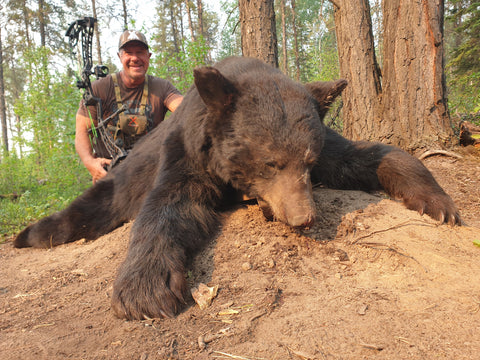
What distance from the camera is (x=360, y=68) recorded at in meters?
4.66

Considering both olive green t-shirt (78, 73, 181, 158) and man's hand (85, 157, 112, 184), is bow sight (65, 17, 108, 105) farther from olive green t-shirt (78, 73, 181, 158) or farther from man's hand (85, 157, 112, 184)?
man's hand (85, 157, 112, 184)

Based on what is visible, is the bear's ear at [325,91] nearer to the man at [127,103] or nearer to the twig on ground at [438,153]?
the twig on ground at [438,153]

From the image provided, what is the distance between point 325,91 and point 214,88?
96 centimetres

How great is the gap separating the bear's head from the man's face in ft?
9.21

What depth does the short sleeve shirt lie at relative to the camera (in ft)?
16.4

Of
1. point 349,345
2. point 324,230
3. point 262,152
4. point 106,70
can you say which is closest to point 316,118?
point 262,152

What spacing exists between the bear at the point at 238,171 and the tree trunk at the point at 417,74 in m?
1.32

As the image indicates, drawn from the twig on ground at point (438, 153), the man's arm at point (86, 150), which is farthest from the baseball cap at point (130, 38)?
the twig on ground at point (438, 153)

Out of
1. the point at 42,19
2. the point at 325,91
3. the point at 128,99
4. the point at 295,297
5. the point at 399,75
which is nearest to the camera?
the point at 295,297

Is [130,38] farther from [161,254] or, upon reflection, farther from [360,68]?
[161,254]

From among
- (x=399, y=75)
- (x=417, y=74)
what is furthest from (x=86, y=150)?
(x=417, y=74)

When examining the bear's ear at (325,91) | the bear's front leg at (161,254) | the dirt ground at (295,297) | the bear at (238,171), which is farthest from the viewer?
the bear's ear at (325,91)

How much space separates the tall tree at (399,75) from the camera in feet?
13.4

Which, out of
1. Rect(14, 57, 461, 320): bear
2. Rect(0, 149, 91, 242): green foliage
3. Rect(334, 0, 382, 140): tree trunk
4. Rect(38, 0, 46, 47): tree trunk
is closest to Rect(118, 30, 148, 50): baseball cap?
Rect(14, 57, 461, 320): bear
